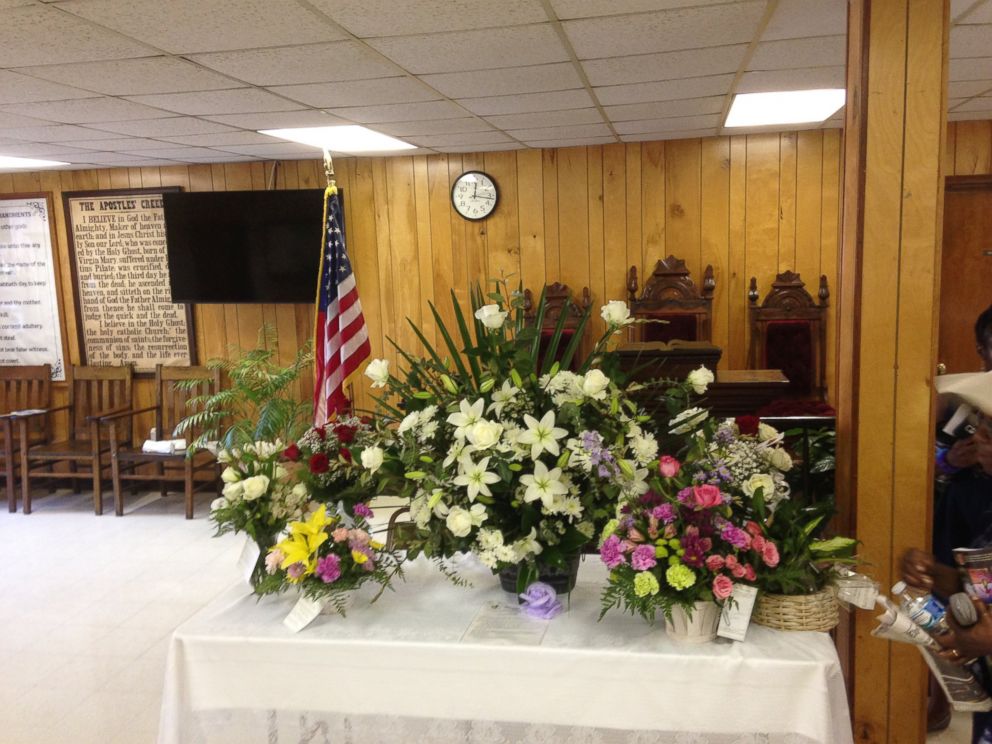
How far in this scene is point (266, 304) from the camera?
5.65 m

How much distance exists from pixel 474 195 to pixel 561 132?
93cm

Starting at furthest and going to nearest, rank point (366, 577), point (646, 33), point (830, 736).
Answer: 1. point (646, 33)
2. point (366, 577)
3. point (830, 736)

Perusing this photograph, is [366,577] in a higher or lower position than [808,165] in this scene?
lower

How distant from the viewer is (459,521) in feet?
5.63

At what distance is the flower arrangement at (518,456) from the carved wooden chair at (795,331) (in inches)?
126

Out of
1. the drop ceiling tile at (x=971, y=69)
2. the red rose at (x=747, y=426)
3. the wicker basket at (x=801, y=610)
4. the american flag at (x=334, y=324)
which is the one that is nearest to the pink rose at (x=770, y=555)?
the wicker basket at (x=801, y=610)

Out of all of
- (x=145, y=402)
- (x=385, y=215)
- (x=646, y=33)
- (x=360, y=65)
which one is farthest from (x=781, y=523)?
(x=145, y=402)

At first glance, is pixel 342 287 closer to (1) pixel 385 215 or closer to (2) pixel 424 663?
(1) pixel 385 215

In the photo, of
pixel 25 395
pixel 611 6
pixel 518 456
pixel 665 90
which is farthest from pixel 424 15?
pixel 25 395

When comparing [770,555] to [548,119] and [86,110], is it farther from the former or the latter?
[86,110]

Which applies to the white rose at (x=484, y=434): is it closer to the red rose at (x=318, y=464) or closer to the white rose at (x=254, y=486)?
the red rose at (x=318, y=464)

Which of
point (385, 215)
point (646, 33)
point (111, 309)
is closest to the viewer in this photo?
point (646, 33)

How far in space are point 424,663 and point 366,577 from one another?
24cm

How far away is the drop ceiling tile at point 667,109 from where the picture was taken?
3781 mm
